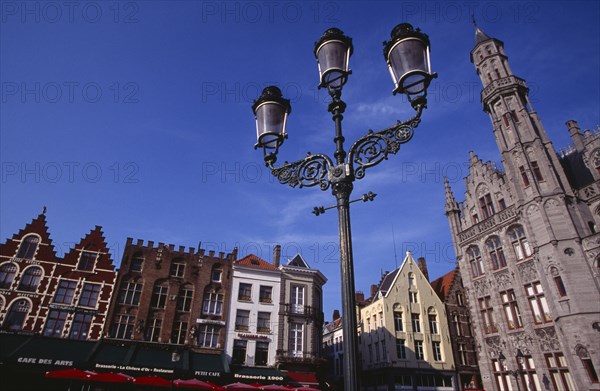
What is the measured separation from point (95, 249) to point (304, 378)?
62.6ft

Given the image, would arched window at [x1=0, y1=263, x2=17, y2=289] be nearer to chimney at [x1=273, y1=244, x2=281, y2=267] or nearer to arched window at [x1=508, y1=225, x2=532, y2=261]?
chimney at [x1=273, y1=244, x2=281, y2=267]

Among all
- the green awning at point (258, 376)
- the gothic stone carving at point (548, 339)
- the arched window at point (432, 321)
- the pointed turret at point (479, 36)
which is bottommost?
the green awning at point (258, 376)

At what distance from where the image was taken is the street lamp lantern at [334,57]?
18.1 ft

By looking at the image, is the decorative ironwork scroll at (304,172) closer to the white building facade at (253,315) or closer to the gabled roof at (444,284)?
the white building facade at (253,315)

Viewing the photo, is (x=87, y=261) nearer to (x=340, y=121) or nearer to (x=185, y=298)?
(x=185, y=298)

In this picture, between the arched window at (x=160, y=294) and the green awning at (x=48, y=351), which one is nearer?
the green awning at (x=48, y=351)

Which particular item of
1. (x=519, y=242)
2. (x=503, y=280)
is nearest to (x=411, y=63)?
(x=519, y=242)

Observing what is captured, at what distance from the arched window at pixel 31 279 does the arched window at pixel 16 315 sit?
2.93 feet

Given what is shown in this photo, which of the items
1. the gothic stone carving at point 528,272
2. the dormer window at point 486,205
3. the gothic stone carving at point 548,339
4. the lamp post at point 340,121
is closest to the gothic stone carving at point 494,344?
the gothic stone carving at point 548,339

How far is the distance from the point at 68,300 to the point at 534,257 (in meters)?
32.3

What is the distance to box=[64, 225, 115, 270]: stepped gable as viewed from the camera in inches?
1047

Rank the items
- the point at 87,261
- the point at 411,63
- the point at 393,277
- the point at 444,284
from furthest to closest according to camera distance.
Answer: the point at 444,284, the point at 393,277, the point at 87,261, the point at 411,63

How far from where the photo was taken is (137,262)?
28.3 meters

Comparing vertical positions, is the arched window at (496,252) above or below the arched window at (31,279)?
above
